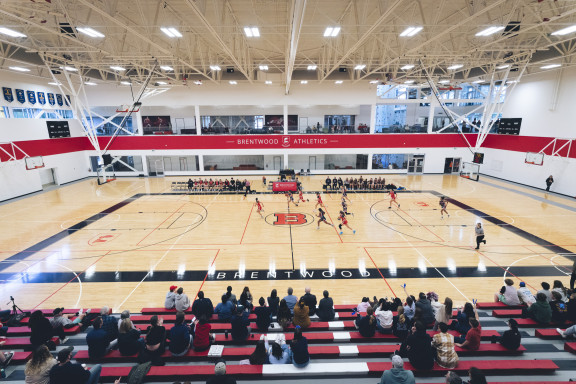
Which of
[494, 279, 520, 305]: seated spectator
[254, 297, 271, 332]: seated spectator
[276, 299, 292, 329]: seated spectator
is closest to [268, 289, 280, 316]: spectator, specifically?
[276, 299, 292, 329]: seated spectator

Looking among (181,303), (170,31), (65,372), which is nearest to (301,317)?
(181,303)

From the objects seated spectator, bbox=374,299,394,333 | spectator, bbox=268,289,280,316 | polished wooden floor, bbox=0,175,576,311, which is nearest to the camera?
seated spectator, bbox=374,299,394,333

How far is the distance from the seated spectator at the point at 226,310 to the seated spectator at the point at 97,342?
2.63 metres

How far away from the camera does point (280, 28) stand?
18781 millimetres

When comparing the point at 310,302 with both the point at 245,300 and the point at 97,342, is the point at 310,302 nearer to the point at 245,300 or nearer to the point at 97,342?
the point at 245,300

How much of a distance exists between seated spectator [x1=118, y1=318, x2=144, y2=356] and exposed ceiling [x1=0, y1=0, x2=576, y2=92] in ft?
28.6

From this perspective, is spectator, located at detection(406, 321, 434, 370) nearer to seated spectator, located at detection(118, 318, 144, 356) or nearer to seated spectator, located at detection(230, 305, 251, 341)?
seated spectator, located at detection(230, 305, 251, 341)

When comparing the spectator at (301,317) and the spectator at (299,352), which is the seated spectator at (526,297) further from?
the spectator at (299,352)

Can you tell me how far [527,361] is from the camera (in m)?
5.96

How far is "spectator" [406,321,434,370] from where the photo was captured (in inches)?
227

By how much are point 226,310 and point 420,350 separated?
479 cm

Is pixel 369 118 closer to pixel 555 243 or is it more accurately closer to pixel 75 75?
pixel 555 243

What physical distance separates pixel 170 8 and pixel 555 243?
21927 mm

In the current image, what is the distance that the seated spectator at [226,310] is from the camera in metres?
8.02
